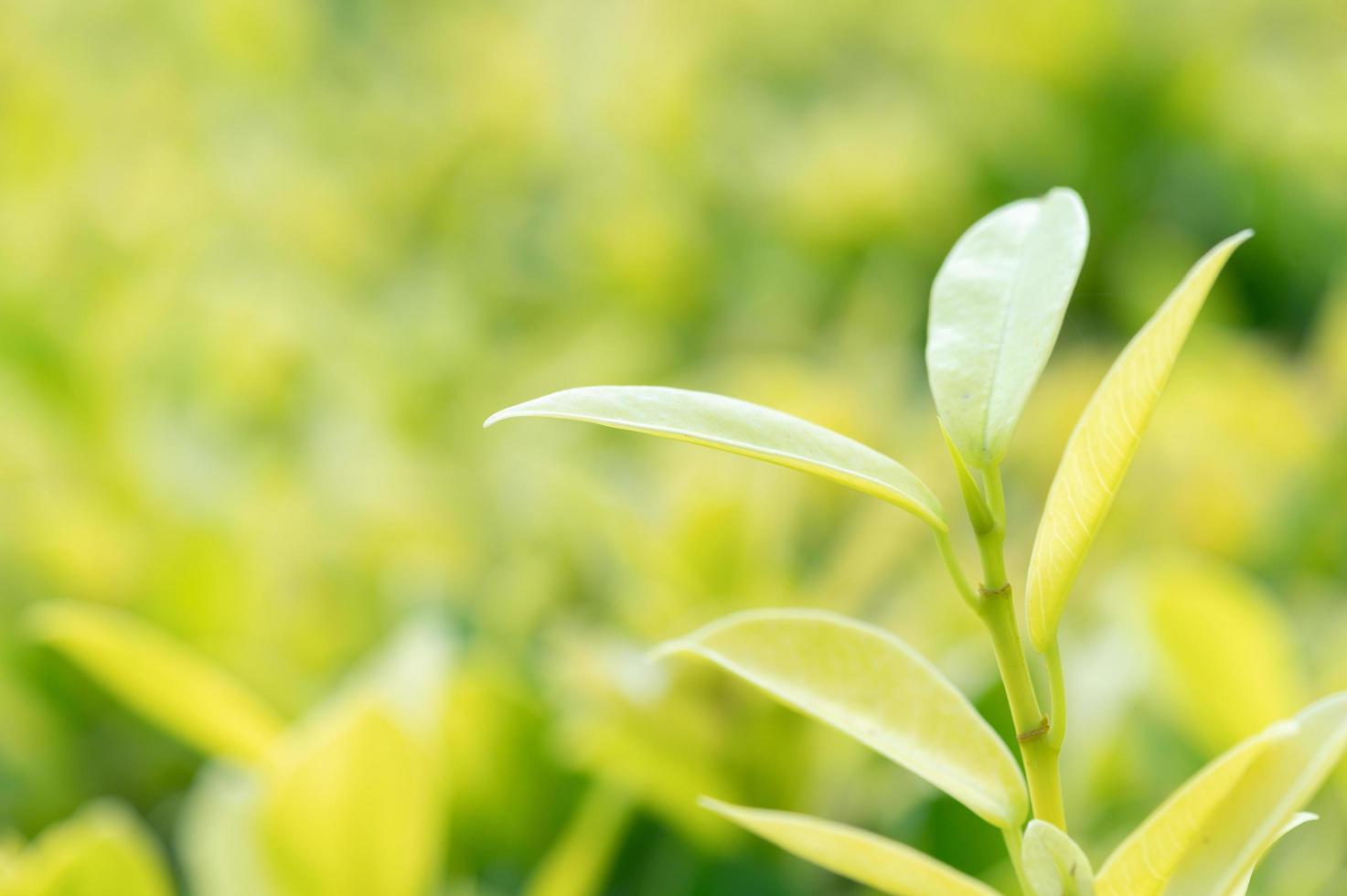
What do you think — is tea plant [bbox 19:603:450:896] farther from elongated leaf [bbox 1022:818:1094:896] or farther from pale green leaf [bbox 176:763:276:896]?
elongated leaf [bbox 1022:818:1094:896]

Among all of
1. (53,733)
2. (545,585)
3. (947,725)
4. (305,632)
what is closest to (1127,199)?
(545,585)

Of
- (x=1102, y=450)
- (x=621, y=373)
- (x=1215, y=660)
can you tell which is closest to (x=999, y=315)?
(x=1102, y=450)

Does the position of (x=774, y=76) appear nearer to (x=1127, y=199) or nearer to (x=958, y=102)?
(x=958, y=102)

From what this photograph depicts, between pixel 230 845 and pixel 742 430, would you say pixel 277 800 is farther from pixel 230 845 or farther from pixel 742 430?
pixel 742 430

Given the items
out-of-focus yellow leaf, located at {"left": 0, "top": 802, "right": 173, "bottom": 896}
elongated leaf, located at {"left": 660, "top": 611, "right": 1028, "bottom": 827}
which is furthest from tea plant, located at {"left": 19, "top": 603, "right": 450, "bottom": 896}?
elongated leaf, located at {"left": 660, "top": 611, "right": 1028, "bottom": 827}

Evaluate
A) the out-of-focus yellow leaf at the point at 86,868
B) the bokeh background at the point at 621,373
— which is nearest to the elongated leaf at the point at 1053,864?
the bokeh background at the point at 621,373
